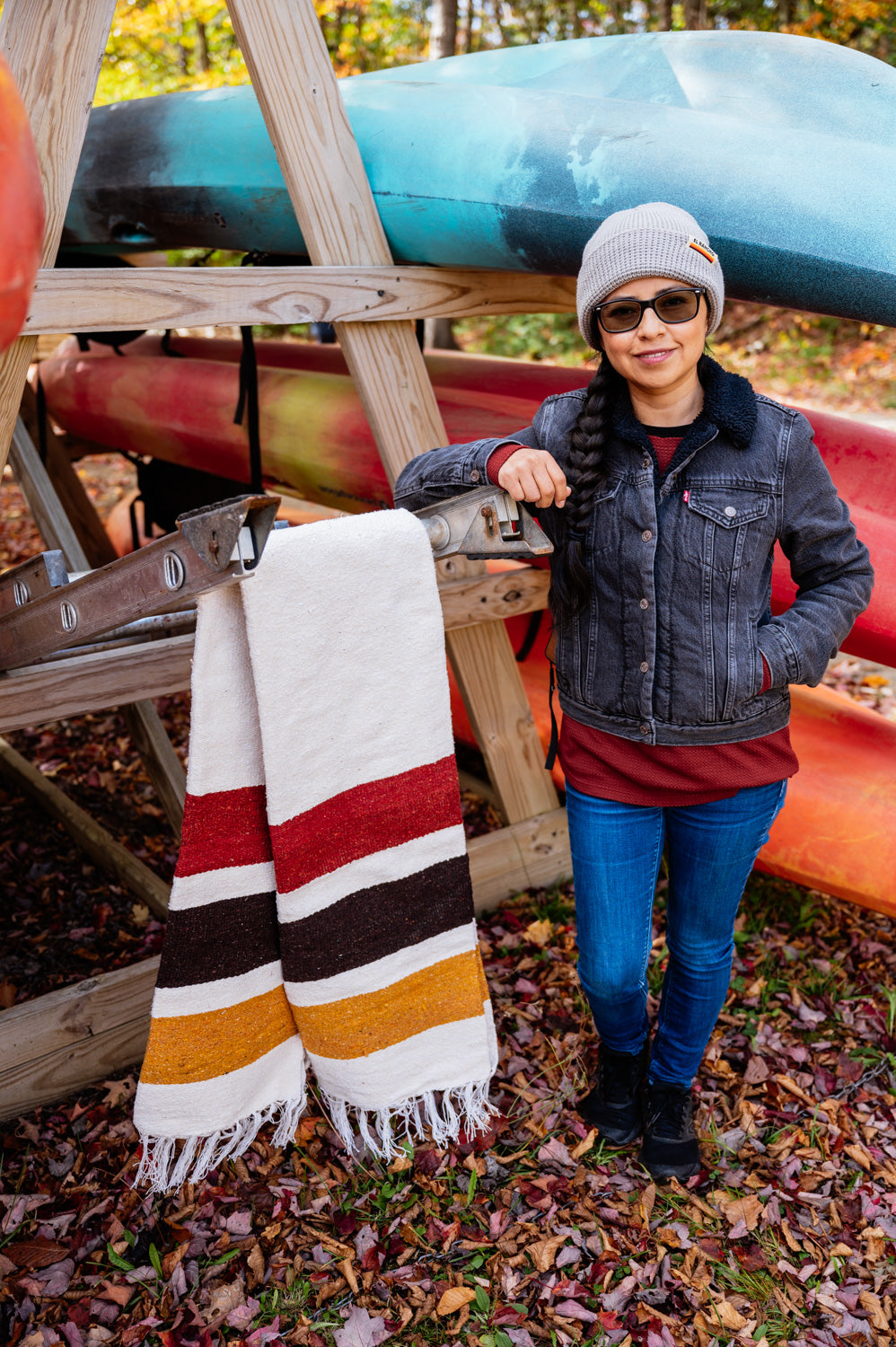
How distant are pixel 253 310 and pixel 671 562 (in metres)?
1.14

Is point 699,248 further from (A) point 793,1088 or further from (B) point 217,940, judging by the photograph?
(A) point 793,1088

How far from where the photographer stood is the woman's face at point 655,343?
161 centimetres

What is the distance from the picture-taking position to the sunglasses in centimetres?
160

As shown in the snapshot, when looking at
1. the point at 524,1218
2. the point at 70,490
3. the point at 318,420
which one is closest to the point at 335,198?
the point at 318,420

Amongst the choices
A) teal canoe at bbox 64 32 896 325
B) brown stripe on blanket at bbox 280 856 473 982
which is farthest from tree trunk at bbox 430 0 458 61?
brown stripe on blanket at bbox 280 856 473 982

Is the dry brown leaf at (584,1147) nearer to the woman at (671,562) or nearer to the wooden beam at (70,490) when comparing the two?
the woman at (671,562)

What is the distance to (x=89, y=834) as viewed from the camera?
323 centimetres

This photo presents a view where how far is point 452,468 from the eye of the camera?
1.75 meters

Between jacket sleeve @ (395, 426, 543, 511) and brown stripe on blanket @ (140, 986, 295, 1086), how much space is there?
987 millimetres

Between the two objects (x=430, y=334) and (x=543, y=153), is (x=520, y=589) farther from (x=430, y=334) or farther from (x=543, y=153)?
(x=430, y=334)

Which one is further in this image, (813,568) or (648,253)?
(813,568)

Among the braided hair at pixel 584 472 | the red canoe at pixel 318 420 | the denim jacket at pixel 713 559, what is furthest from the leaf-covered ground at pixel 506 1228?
the braided hair at pixel 584 472

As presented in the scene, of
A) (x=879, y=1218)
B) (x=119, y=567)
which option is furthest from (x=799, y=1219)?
(x=119, y=567)

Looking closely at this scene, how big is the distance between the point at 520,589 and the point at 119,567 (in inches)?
57.3
